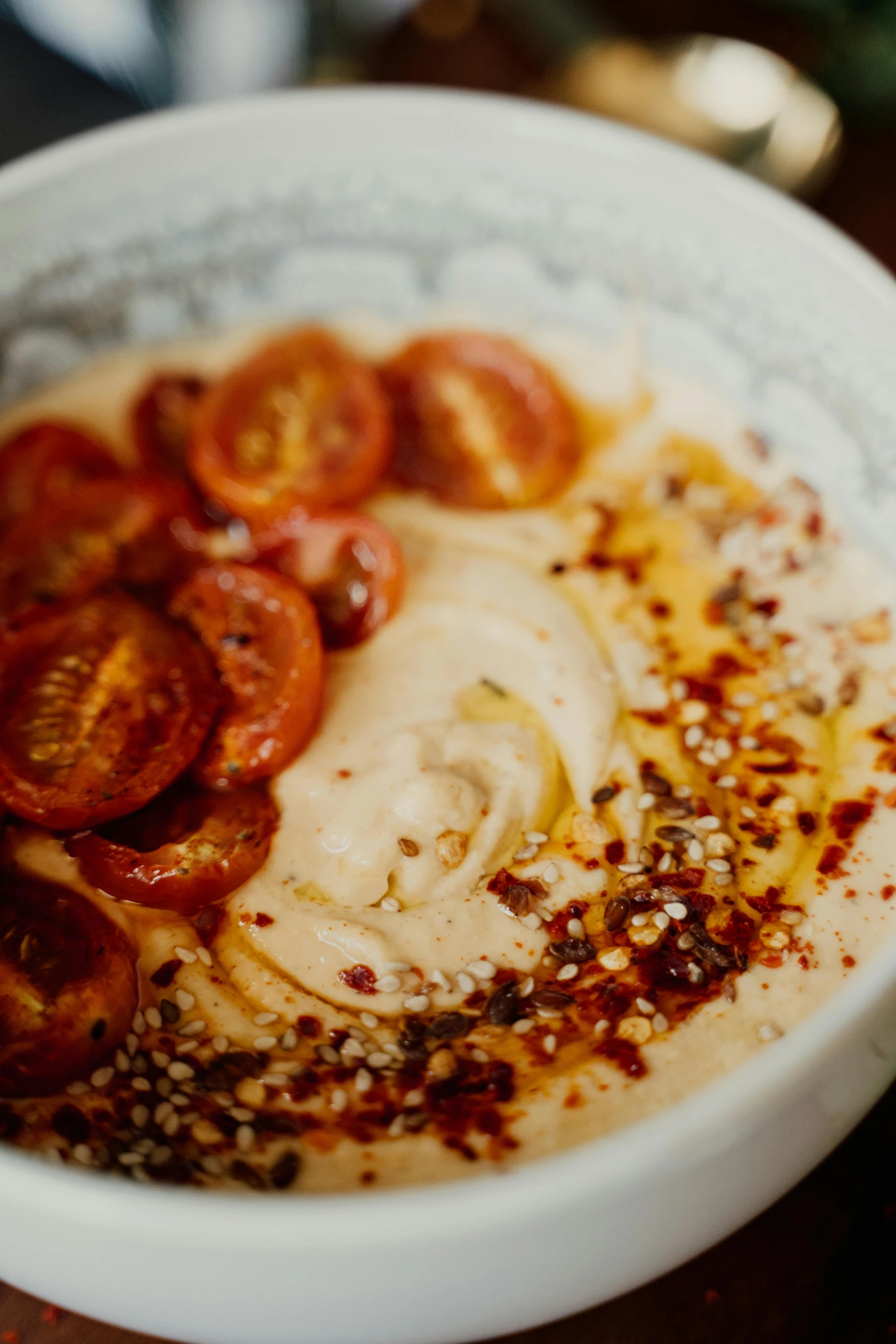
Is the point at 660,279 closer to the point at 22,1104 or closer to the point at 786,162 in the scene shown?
the point at 786,162

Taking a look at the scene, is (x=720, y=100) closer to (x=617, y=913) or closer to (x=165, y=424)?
(x=165, y=424)

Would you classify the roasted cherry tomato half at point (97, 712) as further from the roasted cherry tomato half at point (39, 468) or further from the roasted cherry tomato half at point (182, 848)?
the roasted cherry tomato half at point (39, 468)

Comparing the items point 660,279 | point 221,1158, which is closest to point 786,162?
point 660,279

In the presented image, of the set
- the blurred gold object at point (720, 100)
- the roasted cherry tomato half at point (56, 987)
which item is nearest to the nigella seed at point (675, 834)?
the roasted cherry tomato half at point (56, 987)

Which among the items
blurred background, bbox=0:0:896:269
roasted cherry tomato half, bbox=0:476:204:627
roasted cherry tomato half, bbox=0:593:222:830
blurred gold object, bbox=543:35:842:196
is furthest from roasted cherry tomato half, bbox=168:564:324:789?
blurred gold object, bbox=543:35:842:196

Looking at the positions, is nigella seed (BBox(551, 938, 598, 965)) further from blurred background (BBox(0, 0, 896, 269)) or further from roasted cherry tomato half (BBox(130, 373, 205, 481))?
blurred background (BBox(0, 0, 896, 269))

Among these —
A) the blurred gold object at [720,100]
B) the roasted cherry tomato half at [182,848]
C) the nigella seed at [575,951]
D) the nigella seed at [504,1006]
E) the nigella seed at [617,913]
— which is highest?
the blurred gold object at [720,100]
